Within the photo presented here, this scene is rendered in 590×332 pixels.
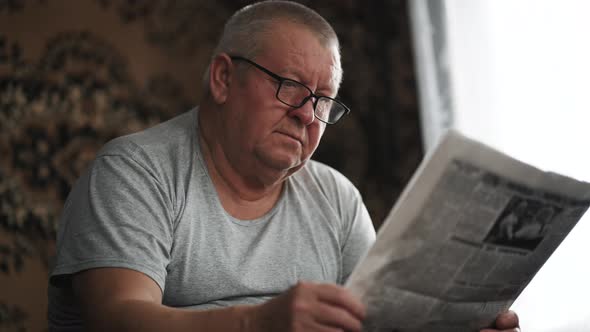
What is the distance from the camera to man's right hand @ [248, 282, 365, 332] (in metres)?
0.78

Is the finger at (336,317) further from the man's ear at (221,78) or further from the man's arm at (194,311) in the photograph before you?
the man's ear at (221,78)

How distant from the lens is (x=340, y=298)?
2.62 ft

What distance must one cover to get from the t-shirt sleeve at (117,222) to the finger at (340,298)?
0.31 m

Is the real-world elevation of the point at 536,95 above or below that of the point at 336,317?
above

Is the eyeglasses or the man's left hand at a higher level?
the eyeglasses

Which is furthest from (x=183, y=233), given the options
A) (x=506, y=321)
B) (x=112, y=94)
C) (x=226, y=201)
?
(x=112, y=94)

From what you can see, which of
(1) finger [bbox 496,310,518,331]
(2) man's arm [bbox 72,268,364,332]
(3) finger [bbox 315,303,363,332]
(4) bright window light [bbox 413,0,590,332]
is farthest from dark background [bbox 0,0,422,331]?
(3) finger [bbox 315,303,363,332]

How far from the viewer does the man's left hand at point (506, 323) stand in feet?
3.48

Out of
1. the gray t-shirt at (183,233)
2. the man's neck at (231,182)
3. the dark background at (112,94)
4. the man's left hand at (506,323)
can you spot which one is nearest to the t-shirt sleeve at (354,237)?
the gray t-shirt at (183,233)

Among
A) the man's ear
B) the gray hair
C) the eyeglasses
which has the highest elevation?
the gray hair

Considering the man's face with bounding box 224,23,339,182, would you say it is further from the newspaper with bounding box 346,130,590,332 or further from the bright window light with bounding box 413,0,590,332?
the bright window light with bounding box 413,0,590,332

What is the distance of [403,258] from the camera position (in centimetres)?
86

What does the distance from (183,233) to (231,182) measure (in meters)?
0.16

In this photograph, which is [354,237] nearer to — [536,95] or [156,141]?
[156,141]
